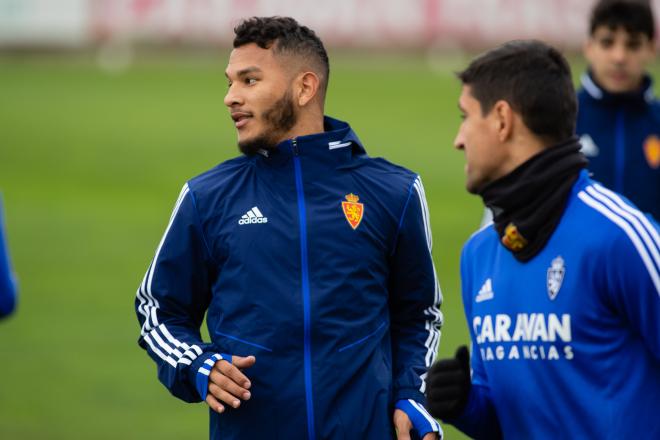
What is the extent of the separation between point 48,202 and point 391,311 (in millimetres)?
13321

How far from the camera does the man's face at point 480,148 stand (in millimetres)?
3953

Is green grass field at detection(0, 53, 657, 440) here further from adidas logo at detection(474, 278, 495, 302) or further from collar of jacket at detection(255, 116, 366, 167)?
adidas logo at detection(474, 278, 495, 302)

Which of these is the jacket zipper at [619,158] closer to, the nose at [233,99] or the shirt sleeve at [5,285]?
the nose at [233,99]

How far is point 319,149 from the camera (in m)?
4.70

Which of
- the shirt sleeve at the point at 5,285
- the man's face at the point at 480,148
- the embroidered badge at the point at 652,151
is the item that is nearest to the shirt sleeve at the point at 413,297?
the man's face at the point at 480,148

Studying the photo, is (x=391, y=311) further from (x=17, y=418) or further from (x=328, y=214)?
(x=17, y=418)

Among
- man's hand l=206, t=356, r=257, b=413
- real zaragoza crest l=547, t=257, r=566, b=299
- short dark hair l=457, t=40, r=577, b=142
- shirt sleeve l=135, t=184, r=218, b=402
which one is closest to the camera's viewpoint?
real zaragoza crest l=547, t=257, r=566, b=299

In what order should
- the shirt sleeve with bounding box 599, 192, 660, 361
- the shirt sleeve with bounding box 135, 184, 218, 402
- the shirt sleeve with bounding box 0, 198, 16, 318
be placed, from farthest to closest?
the shirt sleeve with bounding box 0, 198, 16, 318
the shirt sleeve with bounding box 135, 184, 218, 402
the shirt sleeve with bounding box 599, 192, 660, 361

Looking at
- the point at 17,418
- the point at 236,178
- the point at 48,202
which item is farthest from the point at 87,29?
the point at 236,178

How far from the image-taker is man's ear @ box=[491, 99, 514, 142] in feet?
12.9

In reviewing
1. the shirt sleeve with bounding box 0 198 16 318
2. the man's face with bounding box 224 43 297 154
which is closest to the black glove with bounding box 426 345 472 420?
the man's face with bounding box 224 43 297 154

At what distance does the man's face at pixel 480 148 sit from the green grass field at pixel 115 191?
4845 mm

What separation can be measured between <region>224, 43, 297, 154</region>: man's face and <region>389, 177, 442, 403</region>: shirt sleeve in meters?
0.51

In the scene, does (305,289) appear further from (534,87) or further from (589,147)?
(589,147)
